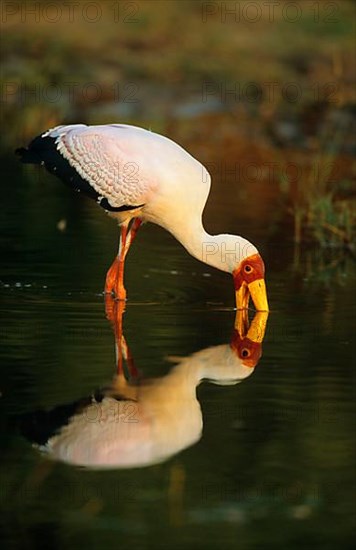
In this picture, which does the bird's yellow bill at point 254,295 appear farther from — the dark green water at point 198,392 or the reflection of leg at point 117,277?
the reflection of leg at point 117,277

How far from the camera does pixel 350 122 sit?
17688mm

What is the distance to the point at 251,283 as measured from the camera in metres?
8.88

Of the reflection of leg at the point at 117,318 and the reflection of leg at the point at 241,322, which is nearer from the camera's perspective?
the reflection of leg at the point at 117,318

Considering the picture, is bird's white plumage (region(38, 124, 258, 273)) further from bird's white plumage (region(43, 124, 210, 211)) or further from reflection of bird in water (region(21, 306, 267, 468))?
reflection of bird in water (region(21, 306, 267, 468))

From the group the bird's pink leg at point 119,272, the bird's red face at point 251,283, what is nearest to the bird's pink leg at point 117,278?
the bird's pink leg at point 119,272

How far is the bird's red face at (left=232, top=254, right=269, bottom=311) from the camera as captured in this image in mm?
8852

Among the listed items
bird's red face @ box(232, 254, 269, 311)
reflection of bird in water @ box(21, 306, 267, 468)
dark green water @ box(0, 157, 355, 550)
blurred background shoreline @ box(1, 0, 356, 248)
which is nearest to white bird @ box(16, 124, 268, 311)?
bird's red face @ box(232, 254, 269, 311)

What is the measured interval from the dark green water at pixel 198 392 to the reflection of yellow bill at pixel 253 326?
5 centimetres

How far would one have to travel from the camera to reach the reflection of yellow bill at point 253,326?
26.9ft

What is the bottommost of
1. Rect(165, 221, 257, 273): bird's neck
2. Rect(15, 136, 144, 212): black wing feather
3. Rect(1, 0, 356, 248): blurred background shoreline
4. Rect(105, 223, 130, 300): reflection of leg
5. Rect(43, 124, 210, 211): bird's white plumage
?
Rect(1, 0, 356, 248): blurred background shoreline

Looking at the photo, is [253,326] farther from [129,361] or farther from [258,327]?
[129,361]

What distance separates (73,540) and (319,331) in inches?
135

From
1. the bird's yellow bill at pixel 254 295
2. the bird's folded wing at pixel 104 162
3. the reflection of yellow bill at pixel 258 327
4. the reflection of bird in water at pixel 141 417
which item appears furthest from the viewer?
the bird's folded wing at pixel 104 162

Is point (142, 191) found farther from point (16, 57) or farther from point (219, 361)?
point (16, 57)
